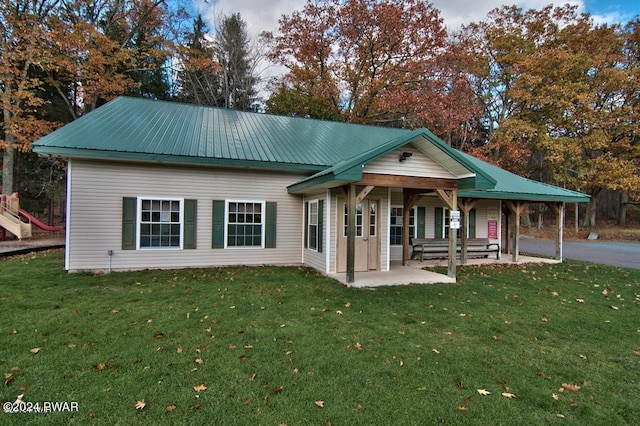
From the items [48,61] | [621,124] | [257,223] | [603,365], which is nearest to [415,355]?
[603,365]

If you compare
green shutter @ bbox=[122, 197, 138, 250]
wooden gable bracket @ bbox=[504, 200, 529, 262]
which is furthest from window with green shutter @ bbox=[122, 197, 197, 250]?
wooden gable bracket @ bbox=[504, 200, 529, 262]

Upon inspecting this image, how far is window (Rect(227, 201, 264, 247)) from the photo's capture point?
982 cm

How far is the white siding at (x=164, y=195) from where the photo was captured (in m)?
8.56

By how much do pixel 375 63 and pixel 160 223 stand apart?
1699cm

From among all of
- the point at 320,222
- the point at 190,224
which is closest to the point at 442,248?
the point at 320,222

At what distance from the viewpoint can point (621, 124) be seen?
23.5m

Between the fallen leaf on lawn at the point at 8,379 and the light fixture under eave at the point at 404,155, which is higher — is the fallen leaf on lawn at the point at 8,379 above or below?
below

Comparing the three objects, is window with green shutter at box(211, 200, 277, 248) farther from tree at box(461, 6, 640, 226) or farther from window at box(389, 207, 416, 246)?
tree at box(461, 6, 640, 226)

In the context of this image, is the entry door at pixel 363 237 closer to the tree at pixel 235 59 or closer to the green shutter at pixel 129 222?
the green shutter at pixel 129 222

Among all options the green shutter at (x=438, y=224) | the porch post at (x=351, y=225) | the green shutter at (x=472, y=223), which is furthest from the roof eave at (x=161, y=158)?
the green shutter at (x=472, y=223)

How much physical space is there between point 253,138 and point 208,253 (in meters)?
3.97

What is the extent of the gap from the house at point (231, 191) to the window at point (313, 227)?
0.06 m

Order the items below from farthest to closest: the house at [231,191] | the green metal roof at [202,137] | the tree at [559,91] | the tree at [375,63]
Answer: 1. the tree at [559,91]
2. the tree at [375,63]
3. the green metal roof at [202,137]
4. the house at [231,191]

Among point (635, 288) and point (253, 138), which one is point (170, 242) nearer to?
point (253, 138)
